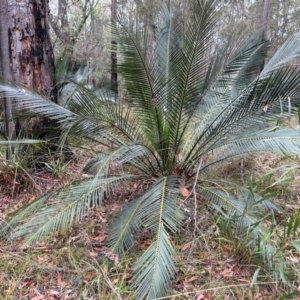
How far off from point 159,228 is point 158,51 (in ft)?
5.34

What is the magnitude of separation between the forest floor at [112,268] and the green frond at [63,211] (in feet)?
0.55

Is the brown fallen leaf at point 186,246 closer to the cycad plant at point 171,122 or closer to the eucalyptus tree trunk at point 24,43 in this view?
the cycad plant at point 171,122

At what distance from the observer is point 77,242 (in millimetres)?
2062

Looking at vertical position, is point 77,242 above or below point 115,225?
below

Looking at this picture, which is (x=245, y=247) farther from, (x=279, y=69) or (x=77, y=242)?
(x=279, y=69)

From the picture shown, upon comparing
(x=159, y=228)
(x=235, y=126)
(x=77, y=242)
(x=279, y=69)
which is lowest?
(x=77, y=242)

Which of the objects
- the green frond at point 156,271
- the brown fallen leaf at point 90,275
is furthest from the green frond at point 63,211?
the green frond at point 156,271

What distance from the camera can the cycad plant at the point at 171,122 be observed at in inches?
75.0

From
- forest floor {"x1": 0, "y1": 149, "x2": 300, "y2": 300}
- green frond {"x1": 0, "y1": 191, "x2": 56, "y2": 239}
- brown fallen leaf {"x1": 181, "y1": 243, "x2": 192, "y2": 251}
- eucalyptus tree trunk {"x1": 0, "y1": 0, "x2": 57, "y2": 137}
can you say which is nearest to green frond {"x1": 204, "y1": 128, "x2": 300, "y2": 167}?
forest floor {"x1": 0, "y1": 149, "x2": 300, "y2": 300}

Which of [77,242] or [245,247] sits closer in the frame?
[245,247]

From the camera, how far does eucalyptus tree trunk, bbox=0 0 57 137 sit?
106 inches

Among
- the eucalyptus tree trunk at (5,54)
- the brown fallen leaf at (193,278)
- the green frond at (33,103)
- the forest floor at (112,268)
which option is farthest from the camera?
the eucalyptus tree trunk at (5,54)

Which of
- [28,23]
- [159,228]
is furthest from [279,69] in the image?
[28,23]

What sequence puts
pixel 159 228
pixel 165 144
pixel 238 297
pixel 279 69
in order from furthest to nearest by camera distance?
pixel 165 144, pixel 279 69, pixel 159 228, pixel 238 297
